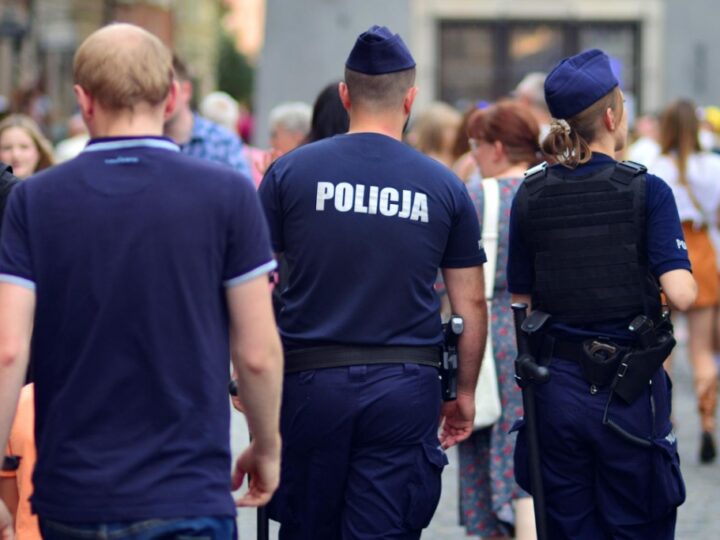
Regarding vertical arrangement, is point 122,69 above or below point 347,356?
above

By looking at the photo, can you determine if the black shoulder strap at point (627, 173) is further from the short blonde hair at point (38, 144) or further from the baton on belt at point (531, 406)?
the short blonde hair at point (38, 144)

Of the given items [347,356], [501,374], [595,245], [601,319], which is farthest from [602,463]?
[501,374]

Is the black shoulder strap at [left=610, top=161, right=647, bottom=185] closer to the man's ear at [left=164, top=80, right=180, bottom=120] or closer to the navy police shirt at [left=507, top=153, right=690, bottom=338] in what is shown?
the navy police shirt at [left=507, top=153, right=690, bottom=338]

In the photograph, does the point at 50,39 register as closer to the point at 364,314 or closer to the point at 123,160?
the point at 364,314

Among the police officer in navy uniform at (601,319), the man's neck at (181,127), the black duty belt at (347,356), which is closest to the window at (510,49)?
the man's neck at (181,127)

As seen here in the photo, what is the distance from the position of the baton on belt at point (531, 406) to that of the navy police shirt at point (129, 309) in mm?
1619

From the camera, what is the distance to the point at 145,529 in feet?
11.8

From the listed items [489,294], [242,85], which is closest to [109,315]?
[489,294]

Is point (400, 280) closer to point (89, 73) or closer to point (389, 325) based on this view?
point (389, 325)

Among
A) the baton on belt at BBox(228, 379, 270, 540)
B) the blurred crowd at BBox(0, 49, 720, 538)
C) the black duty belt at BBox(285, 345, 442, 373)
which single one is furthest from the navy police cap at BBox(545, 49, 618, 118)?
the baton on belt at BBox(228, 379, 270, 540)

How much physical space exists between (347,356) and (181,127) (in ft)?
12.4

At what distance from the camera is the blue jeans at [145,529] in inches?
142

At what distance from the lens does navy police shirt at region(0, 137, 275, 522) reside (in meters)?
3.62

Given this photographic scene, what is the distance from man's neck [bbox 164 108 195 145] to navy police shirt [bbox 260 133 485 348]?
3398 millimetres
